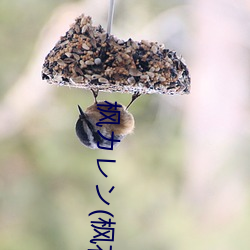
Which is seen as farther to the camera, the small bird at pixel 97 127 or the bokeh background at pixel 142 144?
the bokeh background at pixel 142 144

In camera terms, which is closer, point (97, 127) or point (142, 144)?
point (97, 127)

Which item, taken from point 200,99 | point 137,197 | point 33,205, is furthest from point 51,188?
point 200,99

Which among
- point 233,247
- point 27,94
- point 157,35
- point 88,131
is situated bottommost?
point 88,131

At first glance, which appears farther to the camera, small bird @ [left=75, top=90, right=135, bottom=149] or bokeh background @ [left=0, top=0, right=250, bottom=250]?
bokeh background @ [left=0, top=0, right=250, bottom=250]

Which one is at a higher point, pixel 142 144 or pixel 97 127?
pixel 142 144

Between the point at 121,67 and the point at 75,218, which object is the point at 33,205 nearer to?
the point at 75,218
